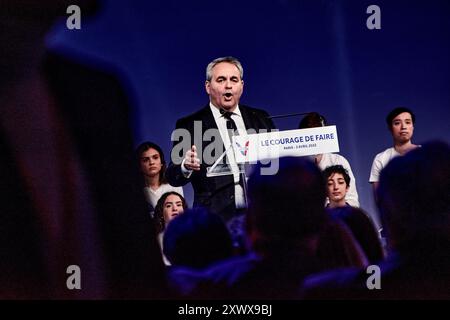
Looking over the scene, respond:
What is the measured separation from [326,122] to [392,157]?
0.38 metres

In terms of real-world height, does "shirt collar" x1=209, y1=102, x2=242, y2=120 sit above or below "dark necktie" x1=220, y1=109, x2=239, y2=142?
above

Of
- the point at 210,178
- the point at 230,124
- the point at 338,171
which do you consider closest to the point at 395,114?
the point at 338,171

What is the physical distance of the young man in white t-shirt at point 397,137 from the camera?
3.63m

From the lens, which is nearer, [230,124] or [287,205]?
[287,205]

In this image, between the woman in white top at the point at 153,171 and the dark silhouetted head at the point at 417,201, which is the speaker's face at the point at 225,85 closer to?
the woman in white top at the point at 153,171

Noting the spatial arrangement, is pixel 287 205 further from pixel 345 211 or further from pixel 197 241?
pixel 197 241

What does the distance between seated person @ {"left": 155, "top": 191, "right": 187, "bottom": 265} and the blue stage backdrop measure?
2.9 inches

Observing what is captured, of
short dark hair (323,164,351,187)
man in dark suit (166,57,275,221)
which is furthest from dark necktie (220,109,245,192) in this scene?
short dark hair (323,164,351,187)

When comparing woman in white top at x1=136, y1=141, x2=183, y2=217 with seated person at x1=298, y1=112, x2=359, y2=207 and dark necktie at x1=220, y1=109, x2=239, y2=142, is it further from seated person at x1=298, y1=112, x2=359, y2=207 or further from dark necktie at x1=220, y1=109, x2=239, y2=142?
seated person at x1=298, y1=112, x2=359, y2=207

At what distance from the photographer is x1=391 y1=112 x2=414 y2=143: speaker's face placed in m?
3.65

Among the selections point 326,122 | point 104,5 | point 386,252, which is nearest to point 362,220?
point 386,252

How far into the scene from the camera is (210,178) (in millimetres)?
3672

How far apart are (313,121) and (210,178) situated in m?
0.61

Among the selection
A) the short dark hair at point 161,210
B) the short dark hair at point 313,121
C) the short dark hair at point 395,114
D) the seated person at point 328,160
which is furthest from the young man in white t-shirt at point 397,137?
the short dark hair at point 161,210
